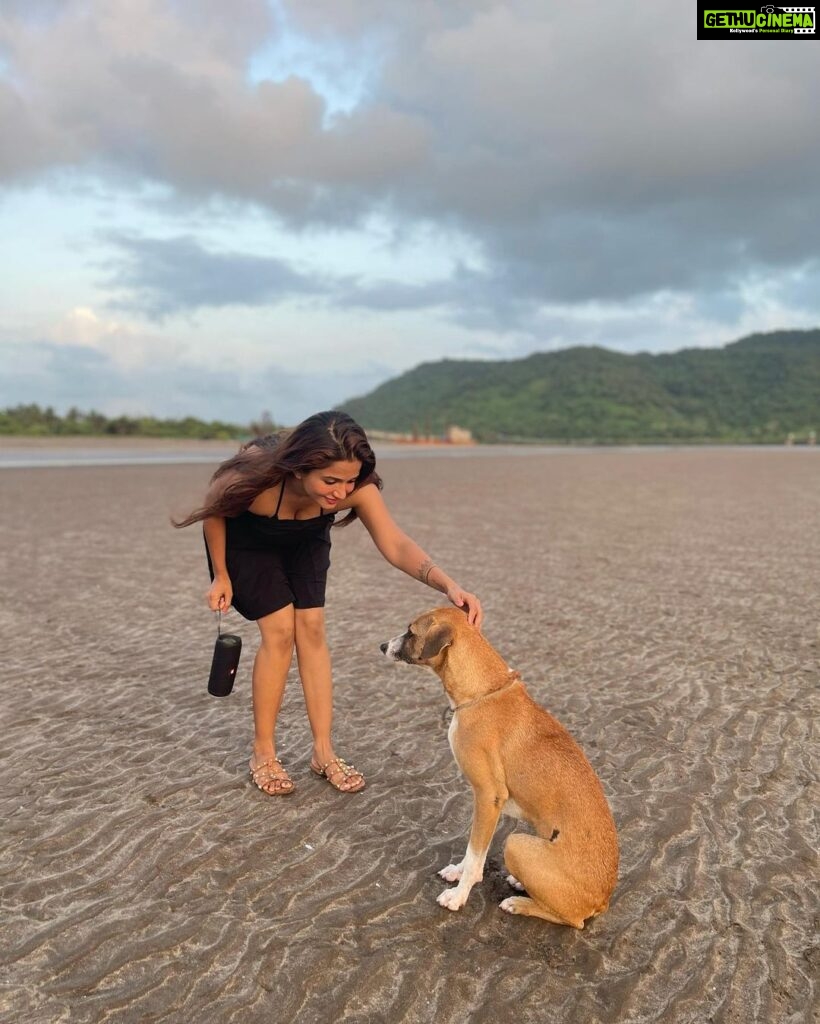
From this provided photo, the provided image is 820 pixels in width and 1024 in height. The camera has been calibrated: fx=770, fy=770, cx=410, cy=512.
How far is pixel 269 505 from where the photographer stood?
16.1 ft

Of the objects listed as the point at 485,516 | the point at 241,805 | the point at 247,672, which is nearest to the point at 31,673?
the point at 247,672

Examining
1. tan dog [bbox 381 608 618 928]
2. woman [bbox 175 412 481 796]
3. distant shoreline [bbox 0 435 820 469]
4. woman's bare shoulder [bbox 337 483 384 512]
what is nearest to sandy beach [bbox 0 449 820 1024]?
tan dog [bbox 381 608 618 928]

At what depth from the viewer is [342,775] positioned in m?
5.18

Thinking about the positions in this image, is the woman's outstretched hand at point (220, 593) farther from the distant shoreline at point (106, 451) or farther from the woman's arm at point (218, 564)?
the distant shoreline at point (106, 451)

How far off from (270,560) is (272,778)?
1.46m

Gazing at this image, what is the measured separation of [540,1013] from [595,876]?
663 mm

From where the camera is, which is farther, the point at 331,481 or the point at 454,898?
the point at 331,481

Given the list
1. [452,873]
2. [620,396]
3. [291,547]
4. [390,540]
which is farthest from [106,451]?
[620,396]

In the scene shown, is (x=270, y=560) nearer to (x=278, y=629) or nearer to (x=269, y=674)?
(x=278, y=629)

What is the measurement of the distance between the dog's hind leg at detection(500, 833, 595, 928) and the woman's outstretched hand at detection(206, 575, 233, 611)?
2.34 meters

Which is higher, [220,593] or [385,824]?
[220,593]

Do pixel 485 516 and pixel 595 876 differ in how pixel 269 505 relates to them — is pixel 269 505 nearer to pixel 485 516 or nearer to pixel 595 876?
pixel 595 876

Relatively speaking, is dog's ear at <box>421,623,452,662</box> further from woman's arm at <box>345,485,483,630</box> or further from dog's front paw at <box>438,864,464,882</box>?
dog's front paw at <box>438,864,464,882</box>

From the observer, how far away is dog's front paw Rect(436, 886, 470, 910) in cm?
394
